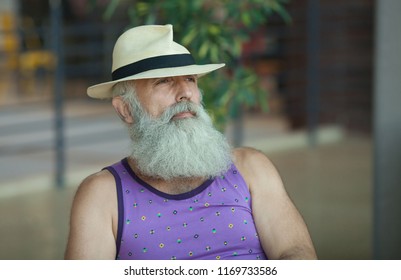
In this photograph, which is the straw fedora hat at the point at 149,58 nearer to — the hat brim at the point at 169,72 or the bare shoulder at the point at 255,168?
the hat brim at the point at 169,72

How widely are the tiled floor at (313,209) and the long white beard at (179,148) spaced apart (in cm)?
256

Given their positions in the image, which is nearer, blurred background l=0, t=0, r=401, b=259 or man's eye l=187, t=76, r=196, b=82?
man's eye l=187, t=76, r=196, b=82

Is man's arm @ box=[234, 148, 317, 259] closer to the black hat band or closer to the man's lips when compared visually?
the man's lips

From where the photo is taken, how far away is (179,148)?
2.53m

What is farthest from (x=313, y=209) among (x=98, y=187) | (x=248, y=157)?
(x=98, y=187)

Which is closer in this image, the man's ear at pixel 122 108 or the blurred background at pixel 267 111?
the man's ear at pixel 122 108

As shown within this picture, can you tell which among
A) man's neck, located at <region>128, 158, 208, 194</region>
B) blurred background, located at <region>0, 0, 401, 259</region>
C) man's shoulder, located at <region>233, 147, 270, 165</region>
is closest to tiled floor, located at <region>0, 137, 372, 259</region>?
blurred background, located at <region>0, 0, 401, 259</region>

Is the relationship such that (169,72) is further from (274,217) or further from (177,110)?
(274,217)

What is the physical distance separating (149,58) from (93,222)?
461 millimetres

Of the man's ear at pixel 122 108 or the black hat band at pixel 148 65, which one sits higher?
the black hat band at pixel 148 65

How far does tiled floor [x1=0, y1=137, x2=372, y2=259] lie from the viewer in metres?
5.31

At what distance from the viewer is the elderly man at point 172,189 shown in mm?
2475

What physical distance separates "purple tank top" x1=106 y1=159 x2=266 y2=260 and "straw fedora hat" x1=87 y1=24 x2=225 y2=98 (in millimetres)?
281

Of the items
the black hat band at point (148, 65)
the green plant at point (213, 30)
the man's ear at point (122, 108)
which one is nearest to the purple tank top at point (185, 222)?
the man's ear at point (122, 108)
